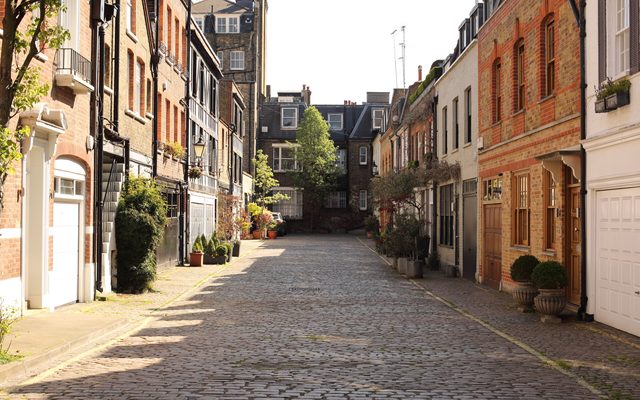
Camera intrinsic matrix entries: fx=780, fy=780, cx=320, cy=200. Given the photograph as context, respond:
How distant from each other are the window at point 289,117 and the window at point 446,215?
41.4m

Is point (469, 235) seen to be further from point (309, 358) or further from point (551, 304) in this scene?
point (309, 358)

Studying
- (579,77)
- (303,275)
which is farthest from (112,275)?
(579,77)

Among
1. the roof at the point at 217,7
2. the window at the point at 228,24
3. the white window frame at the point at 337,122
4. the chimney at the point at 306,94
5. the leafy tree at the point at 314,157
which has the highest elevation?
the roof at the point at 217,7

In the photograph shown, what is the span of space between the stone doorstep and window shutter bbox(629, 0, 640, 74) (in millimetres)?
9100

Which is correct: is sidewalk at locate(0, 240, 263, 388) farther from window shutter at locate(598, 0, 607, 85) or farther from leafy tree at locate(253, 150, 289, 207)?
leafy tree at locate(253, 150, 289, 207)

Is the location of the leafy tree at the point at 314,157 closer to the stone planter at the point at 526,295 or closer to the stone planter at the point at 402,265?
the stone planter at the point at 402,265

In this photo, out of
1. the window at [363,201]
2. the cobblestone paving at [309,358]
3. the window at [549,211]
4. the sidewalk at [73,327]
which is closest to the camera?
the cobblestone paving at [309,358]

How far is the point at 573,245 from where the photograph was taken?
15.1 metres

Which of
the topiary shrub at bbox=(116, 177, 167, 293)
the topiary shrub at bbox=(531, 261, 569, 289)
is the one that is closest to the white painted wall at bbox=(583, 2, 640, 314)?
the topiary shrub at bbox=(531, 261, 569, 289)

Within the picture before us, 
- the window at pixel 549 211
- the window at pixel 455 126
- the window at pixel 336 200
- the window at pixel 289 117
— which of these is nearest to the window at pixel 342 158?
the window at pixel 336 200

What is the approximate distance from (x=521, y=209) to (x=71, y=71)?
1064 centimetres

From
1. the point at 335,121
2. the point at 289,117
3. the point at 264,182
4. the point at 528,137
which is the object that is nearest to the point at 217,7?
the point at 289,117

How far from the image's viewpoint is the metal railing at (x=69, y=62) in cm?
1434

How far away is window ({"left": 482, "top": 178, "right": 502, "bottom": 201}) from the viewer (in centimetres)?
2052
